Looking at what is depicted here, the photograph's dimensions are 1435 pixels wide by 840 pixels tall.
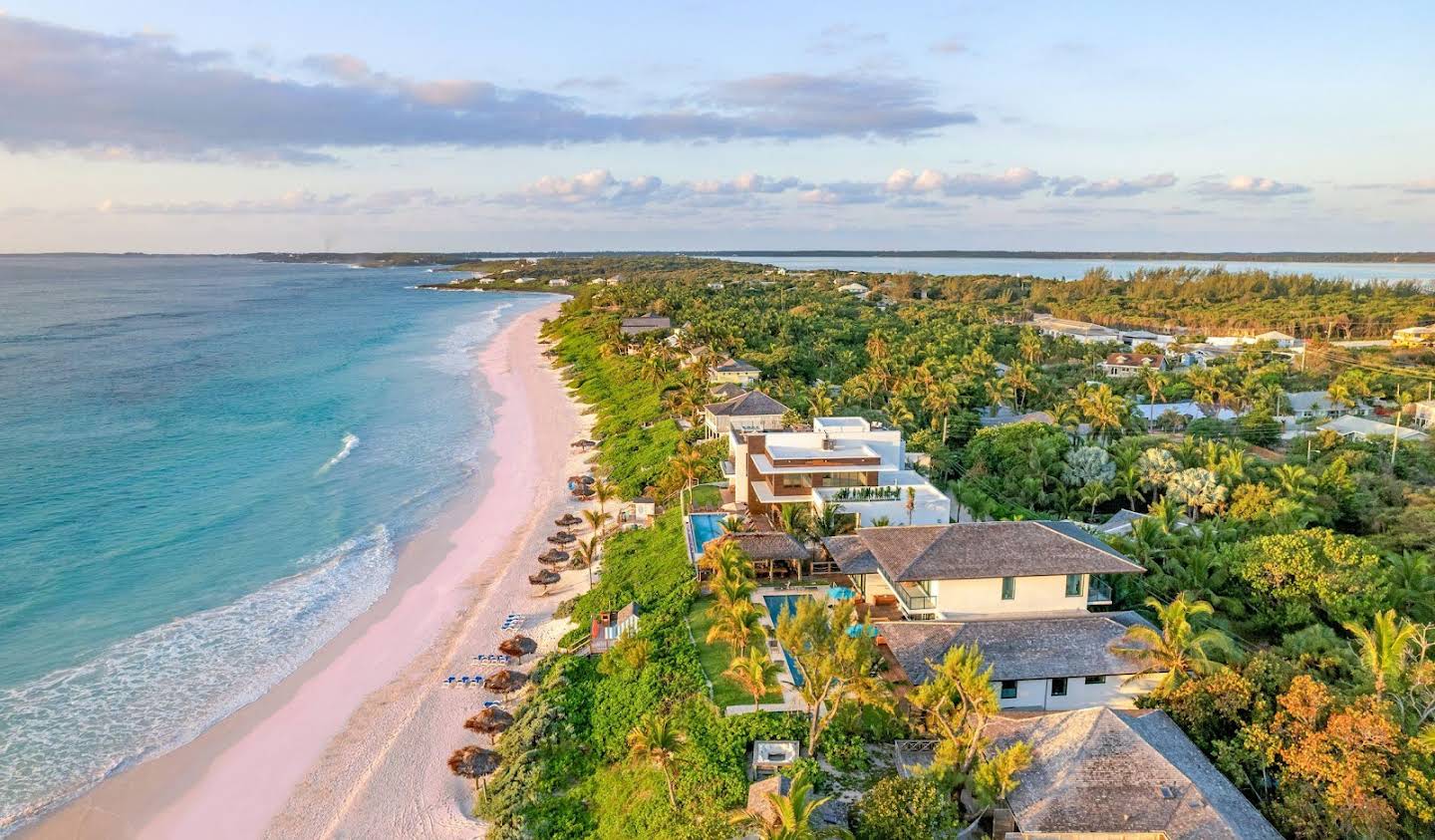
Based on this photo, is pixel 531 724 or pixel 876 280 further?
pixel 876 280

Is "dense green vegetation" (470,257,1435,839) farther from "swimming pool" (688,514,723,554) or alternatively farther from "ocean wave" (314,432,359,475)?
"ocean wave" (314,432,359,475)

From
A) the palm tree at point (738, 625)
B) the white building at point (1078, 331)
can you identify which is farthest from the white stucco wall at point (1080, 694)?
the white building at point (1078, 331)

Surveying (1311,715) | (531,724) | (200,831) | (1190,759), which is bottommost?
(200,831)

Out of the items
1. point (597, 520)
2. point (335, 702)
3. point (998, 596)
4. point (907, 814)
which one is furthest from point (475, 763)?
point (998, 596)

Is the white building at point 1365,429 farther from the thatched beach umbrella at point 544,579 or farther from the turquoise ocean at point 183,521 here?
the turquoise ocean at point 183,521

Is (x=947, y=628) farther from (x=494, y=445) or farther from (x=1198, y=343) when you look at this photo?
(x=1198, y=343)

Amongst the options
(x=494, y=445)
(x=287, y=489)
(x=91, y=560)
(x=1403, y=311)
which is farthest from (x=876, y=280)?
(x=91, y=560)

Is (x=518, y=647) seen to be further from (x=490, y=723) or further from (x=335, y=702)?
(x=335, y=702)
